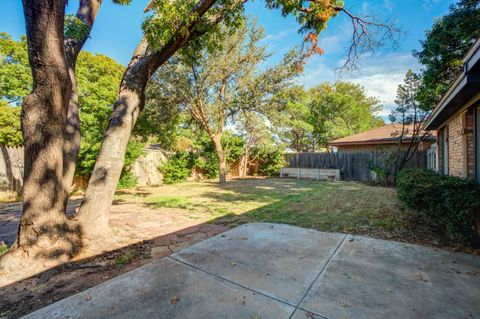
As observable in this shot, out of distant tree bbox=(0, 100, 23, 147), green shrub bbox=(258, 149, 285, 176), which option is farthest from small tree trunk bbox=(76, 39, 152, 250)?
distant tree bbox=(0, 100, 23, 147)

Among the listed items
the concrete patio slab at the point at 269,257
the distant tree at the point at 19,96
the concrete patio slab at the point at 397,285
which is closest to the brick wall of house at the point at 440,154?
the concrete patio slab at the point at 397,285

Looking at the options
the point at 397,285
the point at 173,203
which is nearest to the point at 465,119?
the point at 397,285

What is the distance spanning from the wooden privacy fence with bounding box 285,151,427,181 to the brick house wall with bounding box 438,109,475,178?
5.07m

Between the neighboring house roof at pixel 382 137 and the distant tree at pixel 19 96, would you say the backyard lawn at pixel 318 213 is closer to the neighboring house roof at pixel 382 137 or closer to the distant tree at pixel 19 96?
the distant tree at pixel 19 96

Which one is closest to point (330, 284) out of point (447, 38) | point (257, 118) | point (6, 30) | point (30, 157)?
point (30, 157)

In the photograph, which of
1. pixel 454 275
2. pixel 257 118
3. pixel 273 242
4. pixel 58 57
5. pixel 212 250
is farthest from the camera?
pixel 257 118

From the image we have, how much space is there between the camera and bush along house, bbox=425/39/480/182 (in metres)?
3.05

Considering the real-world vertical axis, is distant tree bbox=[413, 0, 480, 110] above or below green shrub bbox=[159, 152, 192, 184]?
above

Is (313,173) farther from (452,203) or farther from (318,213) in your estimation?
(452,203)

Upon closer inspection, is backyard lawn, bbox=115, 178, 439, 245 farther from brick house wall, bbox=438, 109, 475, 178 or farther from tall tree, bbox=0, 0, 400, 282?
tall tree, bbox=0, 0, 400, 282

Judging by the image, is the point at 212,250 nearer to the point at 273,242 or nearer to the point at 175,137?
the point at 273,242

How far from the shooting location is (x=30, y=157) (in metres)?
2.82

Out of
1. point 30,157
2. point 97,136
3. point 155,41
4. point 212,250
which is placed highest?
point 155,41

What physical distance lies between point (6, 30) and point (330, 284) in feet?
66.1
